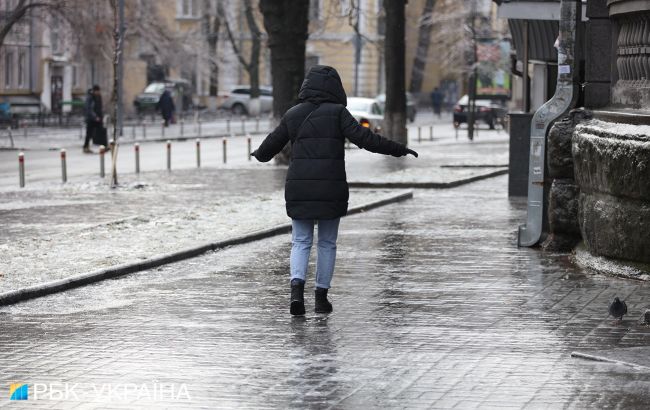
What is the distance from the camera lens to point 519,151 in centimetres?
2233

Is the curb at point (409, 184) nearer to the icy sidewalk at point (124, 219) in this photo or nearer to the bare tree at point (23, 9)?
the icy sidewalk at point (124, 219)

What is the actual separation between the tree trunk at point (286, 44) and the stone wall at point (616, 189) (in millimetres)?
18469

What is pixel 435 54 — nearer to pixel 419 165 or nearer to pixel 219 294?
pixel 419 165

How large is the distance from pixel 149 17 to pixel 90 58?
4905 millimetres

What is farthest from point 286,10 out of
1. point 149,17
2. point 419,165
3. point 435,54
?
point 435,54

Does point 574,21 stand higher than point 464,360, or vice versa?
point 574,21

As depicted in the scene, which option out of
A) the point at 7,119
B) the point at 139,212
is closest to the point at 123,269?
the point at 139,212

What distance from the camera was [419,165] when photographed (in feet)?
106

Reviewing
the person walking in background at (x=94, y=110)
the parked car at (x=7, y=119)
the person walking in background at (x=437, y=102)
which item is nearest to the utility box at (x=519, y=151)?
the person walking in background at (x=94, y=110)

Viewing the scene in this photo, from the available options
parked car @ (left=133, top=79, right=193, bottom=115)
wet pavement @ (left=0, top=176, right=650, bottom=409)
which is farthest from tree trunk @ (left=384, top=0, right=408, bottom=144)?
parked car @ (left=133, top=79, right=193, bottom=115)

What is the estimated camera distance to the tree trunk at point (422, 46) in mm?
76688

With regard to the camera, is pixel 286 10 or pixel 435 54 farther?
pixel 435 54

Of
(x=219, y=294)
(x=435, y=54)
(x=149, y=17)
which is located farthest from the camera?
(x=435, y=54)

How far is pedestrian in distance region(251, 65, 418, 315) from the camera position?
10.7 meters
